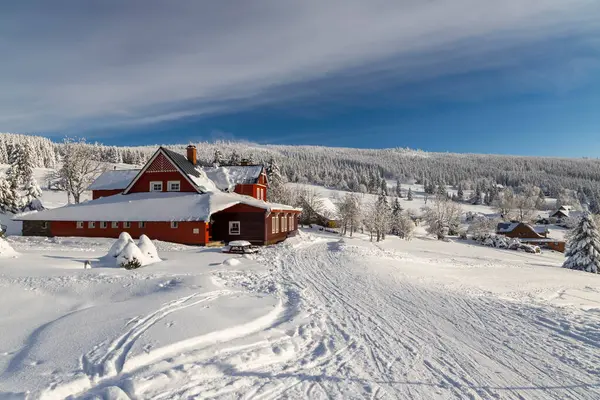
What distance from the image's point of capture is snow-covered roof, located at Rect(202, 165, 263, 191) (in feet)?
115

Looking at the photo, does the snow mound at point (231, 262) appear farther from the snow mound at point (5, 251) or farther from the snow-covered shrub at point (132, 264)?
the snow mound at point (5, 251)

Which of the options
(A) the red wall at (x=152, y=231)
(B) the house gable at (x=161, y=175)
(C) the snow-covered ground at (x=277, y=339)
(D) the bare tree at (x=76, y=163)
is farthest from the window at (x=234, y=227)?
(D) the bare tree at (x=76, y=163)

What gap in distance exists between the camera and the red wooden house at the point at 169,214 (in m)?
26.0

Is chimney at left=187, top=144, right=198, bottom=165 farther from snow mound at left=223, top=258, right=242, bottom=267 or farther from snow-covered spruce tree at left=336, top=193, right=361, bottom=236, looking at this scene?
snow-covered spruce tree at left=336, top=193, right=361, bottom=236

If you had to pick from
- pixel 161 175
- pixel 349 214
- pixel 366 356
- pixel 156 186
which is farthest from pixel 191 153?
pixel 366 356

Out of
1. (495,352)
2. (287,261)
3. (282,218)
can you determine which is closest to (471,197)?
(282,218)

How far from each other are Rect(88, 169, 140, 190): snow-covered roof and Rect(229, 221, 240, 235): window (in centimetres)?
1456

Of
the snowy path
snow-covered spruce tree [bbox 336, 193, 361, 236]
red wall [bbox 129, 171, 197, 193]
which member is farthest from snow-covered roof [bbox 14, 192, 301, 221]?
snow-covered spruce tree [bbox 336, 193, 361, 236]

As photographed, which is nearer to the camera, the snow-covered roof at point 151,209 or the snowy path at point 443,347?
the snowy path at point 443,347

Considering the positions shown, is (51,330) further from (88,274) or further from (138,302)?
(88,274)

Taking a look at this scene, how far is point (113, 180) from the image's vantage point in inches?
1419

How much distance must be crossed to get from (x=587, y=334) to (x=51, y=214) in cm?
3289

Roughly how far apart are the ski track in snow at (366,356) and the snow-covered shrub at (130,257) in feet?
22.5

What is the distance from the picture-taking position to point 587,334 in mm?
8875
